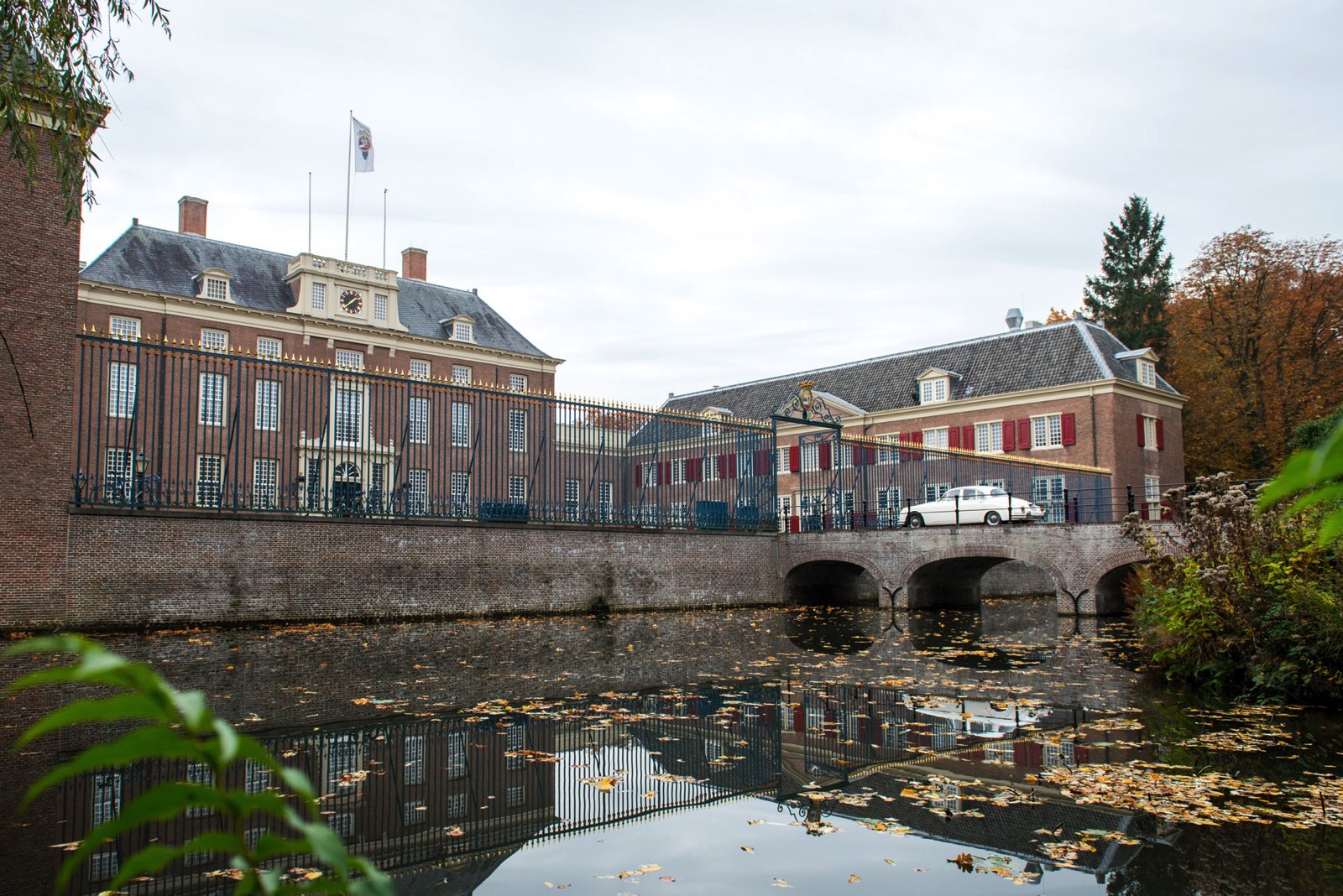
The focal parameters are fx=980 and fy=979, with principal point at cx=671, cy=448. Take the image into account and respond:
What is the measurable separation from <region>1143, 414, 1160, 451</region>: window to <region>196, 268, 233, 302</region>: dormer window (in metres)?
39.6

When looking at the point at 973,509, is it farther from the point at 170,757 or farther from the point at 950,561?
the point at 170,757

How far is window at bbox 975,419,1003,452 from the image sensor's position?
44.9 m

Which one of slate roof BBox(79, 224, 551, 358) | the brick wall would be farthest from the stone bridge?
slate roof BBox(79, 224, 551, 358)

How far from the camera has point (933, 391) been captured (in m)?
47.5

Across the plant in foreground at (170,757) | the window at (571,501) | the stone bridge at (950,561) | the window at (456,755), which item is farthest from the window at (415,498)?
the plant in foreground at (170,757)

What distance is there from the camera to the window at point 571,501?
21.1 m

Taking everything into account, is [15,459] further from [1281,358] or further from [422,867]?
[1281,358]

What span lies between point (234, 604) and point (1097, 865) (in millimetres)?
14414

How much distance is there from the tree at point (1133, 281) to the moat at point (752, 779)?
147 ft

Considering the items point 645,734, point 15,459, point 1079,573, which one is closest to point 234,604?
point 15,459

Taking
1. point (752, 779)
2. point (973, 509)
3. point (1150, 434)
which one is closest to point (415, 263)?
point (973, 509)

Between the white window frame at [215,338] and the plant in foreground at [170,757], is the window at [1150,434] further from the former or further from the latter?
the plant in foreground at [170,757]

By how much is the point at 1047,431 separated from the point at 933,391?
19.5ft

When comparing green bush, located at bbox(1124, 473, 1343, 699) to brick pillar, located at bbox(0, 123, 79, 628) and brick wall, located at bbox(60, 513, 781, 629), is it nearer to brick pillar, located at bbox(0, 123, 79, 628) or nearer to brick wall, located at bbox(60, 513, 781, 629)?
brick wall, located at bbox(60, 513, 781, 629)
